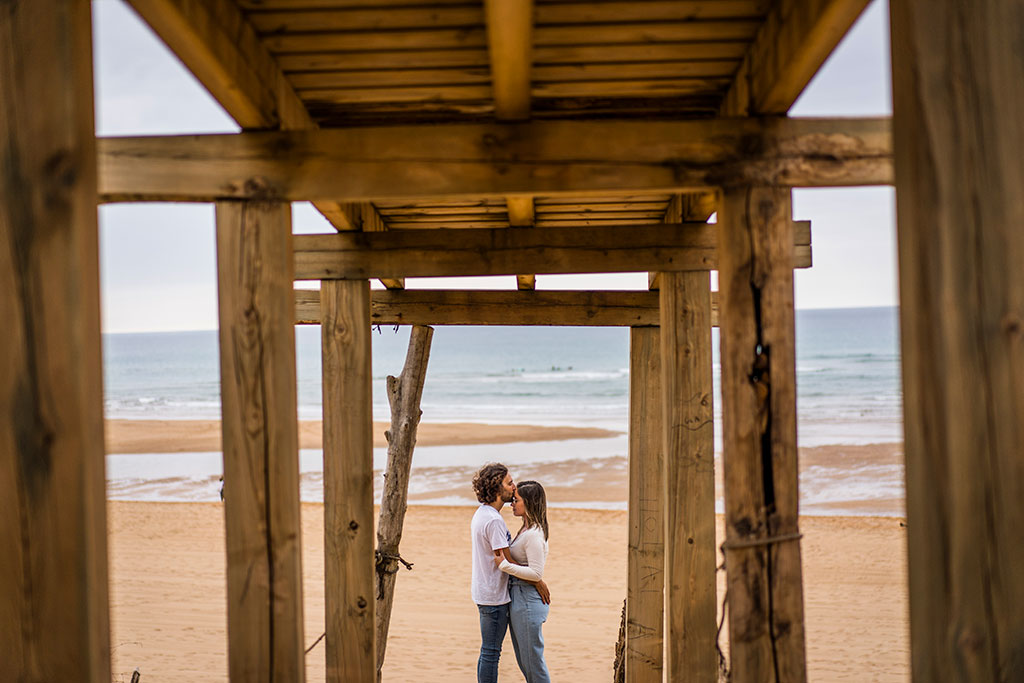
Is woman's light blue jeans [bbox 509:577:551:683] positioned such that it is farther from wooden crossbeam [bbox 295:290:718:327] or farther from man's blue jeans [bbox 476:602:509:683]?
wooden crossbeam [bbox 295:290:718:327]

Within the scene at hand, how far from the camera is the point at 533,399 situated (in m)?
37.8

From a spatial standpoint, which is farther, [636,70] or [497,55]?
[636,70]

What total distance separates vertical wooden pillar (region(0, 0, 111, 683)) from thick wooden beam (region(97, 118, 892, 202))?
118cm

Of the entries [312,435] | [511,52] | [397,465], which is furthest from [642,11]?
[312,435]

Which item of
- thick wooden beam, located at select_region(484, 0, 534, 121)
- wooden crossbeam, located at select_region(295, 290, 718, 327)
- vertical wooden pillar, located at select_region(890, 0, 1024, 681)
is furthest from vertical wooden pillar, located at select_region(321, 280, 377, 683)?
vertical wooden pillar, located at select_region(890, 0, 1024, 681)

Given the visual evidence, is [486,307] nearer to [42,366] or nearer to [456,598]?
[42,366]

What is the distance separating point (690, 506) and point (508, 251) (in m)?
1.68

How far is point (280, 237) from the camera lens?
2617mm

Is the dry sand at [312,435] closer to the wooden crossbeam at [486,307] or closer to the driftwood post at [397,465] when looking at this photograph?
the driftwood post at [397,465]

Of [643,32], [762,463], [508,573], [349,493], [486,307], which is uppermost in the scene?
[643,32]

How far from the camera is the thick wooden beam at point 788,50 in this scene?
80.0 inches

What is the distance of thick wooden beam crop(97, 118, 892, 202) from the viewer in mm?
2568

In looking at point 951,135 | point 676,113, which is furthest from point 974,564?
point 676,113

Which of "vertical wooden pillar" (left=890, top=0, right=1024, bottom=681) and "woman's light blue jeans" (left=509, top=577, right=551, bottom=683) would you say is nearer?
"vertical wooden pillar" (left=890, top=0, right=1024, bottom=681)
